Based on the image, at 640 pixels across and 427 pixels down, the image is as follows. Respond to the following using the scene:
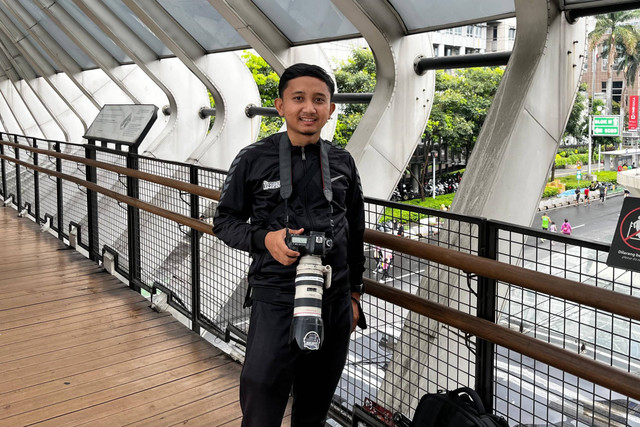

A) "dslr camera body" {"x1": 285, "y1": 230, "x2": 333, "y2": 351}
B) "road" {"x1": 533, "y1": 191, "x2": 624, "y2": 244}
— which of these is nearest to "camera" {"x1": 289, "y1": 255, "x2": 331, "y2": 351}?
"dslr camera body" {"x1": 285, "y1": 230, "x2": 333, "y2": 351}

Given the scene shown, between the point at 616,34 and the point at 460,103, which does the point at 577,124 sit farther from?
the point at 616,34

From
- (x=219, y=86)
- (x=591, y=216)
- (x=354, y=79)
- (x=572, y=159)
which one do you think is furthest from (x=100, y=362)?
(x=591, y=216)

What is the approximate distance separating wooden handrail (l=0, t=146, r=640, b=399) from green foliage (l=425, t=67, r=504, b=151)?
25807 millimetres

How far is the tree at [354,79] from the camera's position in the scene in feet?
80.0

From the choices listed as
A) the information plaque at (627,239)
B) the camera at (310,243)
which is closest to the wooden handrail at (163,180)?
the camera at (310,243)

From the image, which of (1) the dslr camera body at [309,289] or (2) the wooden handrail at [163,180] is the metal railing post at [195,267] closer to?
(2) the wooden handrail at [163,180]

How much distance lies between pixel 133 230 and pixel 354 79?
21.1 m

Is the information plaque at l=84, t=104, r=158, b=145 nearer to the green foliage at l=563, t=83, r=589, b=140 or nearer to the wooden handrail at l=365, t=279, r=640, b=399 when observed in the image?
the wooden handrail at l=365, t=279, r=640, b=399

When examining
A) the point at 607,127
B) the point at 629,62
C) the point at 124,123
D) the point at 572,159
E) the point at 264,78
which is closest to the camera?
the point at 124,123

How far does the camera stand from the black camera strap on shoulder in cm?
166

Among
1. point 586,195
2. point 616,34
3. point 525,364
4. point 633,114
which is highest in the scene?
point 616,34

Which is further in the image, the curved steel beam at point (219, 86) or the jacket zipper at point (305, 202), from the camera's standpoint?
the curved steel beam at point (219, 86)

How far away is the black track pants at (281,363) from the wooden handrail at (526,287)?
1.02ft

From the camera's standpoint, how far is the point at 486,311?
1827 mm
